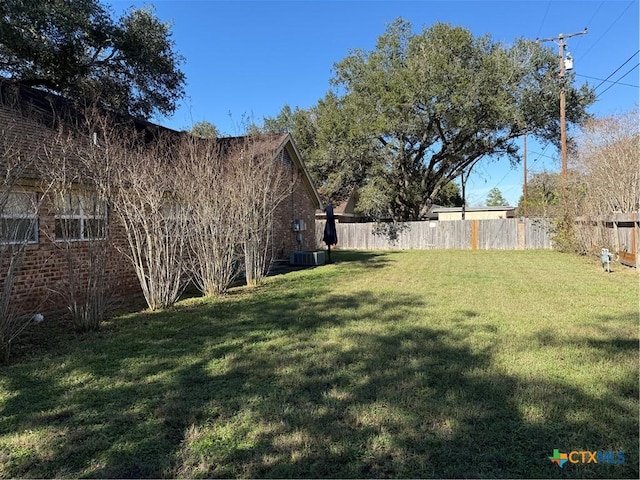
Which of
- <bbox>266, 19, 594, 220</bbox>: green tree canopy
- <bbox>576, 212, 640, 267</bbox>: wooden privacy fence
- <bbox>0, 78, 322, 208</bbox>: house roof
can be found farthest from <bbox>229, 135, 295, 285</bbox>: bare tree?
<bbox>266, 19, 594, 220</bbox>: green tree canopy

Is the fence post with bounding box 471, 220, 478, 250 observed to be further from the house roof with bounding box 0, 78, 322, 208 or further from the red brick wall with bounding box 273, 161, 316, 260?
the house roof with bounding box 0, 78, 322, 208

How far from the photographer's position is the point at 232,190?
29.2ft

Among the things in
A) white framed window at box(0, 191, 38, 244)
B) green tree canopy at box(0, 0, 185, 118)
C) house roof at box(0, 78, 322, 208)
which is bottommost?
white framed window at box(0, 191, 38, 244)

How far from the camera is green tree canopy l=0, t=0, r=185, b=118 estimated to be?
10.9 meters

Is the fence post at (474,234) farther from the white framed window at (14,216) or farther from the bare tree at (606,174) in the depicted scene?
the white framed window at (14,216)

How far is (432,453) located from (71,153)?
6.13m

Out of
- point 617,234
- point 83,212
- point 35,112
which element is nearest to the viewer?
point 83,212

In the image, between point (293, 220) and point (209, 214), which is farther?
point (293, 220)

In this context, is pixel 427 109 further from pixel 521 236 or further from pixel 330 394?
pixel 330 394

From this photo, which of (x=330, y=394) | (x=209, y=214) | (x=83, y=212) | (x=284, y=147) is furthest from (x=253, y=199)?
(x=284, y=147)

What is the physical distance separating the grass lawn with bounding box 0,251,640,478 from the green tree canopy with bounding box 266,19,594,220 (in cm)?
1683

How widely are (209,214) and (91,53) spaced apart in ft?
29.2

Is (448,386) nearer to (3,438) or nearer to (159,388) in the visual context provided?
(159,388)

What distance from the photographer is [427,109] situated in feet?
71.5
